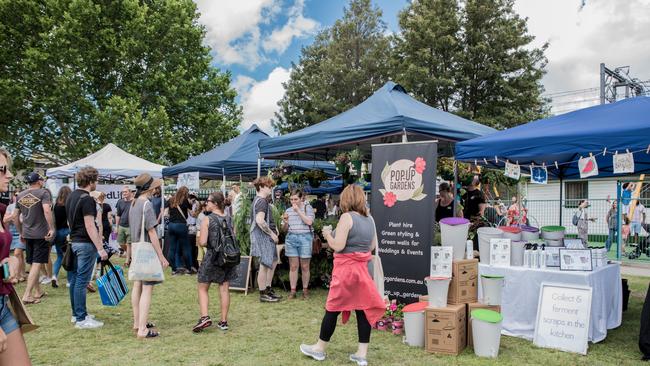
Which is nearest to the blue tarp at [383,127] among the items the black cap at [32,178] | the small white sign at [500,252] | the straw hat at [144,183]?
the small white sign at [500,252]

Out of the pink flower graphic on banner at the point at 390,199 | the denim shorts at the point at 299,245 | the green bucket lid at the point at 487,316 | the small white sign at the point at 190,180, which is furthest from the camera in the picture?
the small white sign at the point at 190,180

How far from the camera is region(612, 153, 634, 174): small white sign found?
4.81 meters

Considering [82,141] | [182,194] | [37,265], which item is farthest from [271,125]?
[37,265]

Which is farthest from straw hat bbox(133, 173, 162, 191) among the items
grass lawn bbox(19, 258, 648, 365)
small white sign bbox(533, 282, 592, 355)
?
small white sign bbox(533, 282, 592, 355)

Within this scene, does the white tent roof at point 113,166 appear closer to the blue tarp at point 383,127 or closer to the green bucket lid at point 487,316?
the blue tarp at point 383,127

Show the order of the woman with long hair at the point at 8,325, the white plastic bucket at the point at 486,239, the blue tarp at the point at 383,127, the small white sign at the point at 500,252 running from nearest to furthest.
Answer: the woman with long hair at the point at 8,325, the small white sign at the point at 500,252, the white plastic bucket at the point at 486,239, the blue tarp at the point at 383,127

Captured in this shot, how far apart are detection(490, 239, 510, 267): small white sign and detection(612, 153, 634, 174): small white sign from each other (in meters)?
1.35

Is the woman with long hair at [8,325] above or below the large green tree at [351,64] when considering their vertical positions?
below

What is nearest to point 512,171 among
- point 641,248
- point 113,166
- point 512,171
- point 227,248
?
point 512,171

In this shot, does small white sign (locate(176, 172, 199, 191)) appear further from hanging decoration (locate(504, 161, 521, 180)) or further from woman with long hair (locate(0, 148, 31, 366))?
woman with long hair (locate(0, 148, 31, 366))

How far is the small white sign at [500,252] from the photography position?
505 cm

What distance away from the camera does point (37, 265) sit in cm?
627

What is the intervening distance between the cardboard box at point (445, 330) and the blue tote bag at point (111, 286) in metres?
3.45

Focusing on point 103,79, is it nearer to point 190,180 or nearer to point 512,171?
point 190,180
